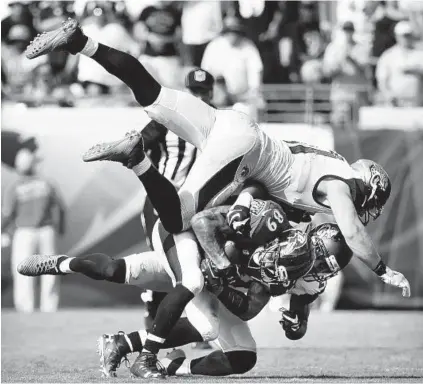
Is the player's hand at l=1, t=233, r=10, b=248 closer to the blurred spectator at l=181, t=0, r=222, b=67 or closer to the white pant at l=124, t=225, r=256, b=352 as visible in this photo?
the blurred spectator at l=181, t=0, r=222, b=67

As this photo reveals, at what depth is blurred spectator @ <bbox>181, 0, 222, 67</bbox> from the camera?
12.3 meters

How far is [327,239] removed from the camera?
21.1 ft

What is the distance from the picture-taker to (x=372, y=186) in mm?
6492

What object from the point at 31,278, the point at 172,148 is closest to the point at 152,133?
the point at 172,148

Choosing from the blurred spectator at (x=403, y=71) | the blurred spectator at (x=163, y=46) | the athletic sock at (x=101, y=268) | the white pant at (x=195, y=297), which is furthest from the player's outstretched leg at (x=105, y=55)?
the blurred spectator at (x=403, y=71)

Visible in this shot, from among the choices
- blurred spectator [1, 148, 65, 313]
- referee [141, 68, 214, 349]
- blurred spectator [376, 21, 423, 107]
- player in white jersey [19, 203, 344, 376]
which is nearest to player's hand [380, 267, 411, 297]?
player in white jersey [19, 203, 344, 376]

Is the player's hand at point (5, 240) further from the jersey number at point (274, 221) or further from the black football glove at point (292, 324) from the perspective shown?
the jersey number at point (274, 221)

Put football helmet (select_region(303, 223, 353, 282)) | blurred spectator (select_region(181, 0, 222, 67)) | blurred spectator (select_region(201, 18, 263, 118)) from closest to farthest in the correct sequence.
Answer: football helmet (select_region(303, 223, 353, 282)) < blurred spectator (select_region(201, 18, 263, 118)) < blurred spectator (select_region(181, 0, 222, 67))

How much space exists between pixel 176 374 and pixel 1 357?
1.85 metres

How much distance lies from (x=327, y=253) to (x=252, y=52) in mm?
5957

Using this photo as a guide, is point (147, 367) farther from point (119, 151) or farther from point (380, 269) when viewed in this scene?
point (380, 269)

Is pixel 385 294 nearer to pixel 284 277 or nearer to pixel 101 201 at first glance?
pixel 101 201

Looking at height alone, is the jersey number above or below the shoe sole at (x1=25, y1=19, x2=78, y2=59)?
below

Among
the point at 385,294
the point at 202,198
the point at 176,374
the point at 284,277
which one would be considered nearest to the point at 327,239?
the point at 284,277
